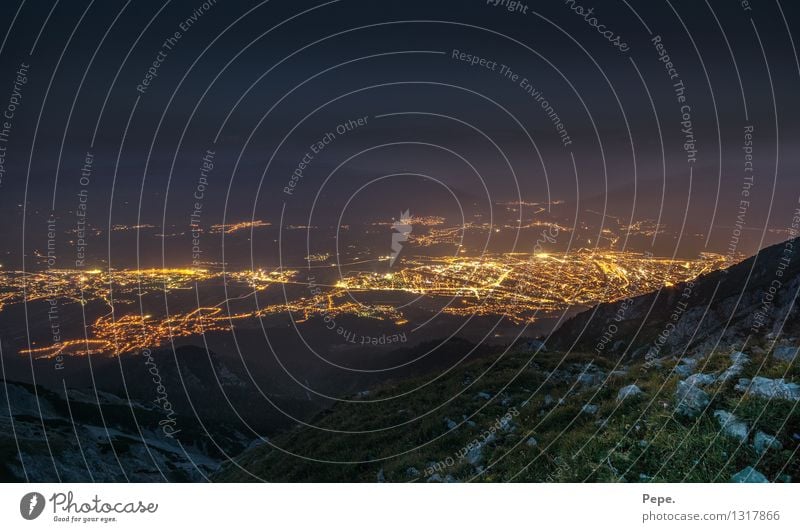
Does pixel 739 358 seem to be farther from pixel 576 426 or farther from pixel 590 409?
pixel 576 426

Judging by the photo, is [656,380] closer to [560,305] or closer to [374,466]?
[374,466]

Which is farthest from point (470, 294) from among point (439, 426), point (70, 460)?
point (439, 426)

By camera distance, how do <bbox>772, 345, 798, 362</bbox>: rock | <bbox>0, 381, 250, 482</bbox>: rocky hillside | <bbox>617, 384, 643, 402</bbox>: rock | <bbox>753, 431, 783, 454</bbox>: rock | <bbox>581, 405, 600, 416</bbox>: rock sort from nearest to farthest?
<bbox>753, 431, 783, 454</bbox>: rock
<bbox>617, 384, 643, 402</bbox>: rock
<bbox>581, 405, 600, 416</bbox>: rock
<bbox>772, 345, 798, 362</bbox>: rock
<bbox>0, 381, 250, 482</bbox>: rocky hillside

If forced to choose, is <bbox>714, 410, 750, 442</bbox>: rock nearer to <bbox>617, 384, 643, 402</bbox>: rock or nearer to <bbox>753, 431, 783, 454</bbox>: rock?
<bbox>753, 431, 783, 454</bbox>: rock

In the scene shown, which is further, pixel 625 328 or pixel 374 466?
pixel 625 328

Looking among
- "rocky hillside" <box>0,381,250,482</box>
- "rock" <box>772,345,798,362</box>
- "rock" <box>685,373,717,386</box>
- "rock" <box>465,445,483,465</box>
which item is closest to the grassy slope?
"rock" <box>465,445,483,465</box>

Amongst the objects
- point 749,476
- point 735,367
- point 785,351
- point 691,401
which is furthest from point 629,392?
point 785,351
